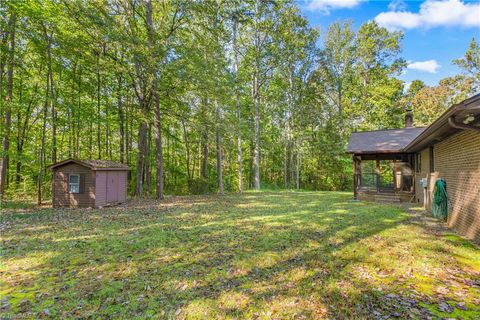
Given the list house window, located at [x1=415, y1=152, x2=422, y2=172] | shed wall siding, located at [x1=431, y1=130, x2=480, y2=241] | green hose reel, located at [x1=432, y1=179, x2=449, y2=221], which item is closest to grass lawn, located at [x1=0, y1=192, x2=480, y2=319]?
shed wall siding, located at [x1=431, y1=130, x2=480, y2=241]

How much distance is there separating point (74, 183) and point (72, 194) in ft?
1.60

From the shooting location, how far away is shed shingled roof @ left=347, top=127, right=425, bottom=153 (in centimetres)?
1144

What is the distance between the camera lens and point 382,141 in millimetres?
12336

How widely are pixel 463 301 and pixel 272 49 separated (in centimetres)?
1840

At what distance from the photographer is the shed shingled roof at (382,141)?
37.5 ft

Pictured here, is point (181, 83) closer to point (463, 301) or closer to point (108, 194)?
point (108, 194)

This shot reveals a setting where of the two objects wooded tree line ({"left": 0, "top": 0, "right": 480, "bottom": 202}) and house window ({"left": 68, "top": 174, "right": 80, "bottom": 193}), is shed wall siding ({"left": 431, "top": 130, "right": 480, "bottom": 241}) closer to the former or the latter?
wooded tree line ({"left": 0, "top": 0, "right": 480, "bottom": 202})

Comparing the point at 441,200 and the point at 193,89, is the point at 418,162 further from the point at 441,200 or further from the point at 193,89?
the point at 193,89

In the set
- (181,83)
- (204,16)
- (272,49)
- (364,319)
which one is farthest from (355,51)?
(364,319)

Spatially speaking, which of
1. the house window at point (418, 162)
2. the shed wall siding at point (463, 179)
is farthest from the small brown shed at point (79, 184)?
the house window at point (418, 162)

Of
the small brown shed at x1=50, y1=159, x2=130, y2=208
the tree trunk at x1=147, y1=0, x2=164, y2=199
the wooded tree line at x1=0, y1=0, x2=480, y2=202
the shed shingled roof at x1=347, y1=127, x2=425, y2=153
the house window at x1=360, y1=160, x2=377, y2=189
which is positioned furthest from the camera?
the house window at x1=360, y1=160, x2=377, y2=189

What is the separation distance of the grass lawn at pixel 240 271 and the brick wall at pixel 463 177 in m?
0.50

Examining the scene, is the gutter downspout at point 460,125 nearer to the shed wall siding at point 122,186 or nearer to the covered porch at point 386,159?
the covered porch at point 386,159

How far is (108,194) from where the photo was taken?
11000 mm
